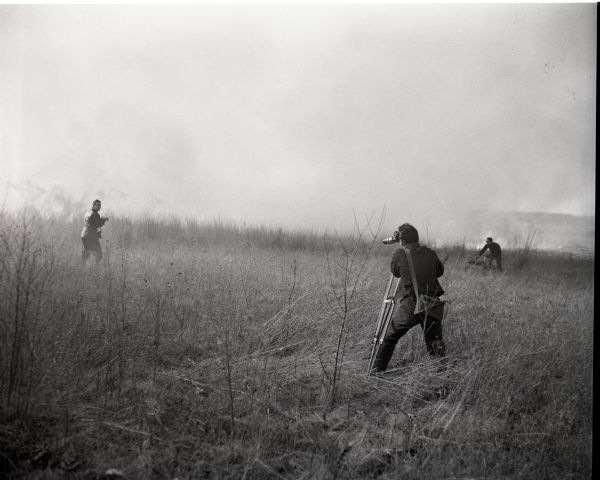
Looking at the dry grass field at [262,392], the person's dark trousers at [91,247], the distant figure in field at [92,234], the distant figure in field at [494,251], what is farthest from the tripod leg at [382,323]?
the distant figure in field at [494,251]

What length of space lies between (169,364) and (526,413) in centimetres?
348

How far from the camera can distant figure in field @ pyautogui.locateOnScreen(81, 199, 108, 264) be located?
21.8 feet

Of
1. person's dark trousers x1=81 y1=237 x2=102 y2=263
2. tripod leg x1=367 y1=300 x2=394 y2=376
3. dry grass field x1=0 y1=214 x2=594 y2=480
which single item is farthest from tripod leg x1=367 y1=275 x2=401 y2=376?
person's dark trousers x1=81 y1=237 x2=102 y2=263

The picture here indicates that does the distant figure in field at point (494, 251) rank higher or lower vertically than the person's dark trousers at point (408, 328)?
higher

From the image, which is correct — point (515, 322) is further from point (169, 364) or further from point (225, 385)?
point (169, 364)

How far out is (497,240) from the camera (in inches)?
348

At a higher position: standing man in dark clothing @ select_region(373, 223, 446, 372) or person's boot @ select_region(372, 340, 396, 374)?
standing man in dark clothing @ select_region(373, 223, 446, 372)

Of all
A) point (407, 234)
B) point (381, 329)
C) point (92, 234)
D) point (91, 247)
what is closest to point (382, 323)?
point (381, 329)

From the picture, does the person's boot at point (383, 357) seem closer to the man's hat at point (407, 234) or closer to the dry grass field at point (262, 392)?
the dry grass field at point (262, 392)

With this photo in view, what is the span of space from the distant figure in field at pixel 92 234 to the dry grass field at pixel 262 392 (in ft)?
4.75

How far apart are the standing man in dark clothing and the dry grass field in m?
0.27

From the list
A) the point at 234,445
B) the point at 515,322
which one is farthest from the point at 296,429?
the point at 515,322

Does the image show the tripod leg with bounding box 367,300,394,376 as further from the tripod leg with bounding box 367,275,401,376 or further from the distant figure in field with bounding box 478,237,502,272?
the distant figure in field with bounding box 478,237,502,272

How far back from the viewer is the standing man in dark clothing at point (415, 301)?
3.57 m
